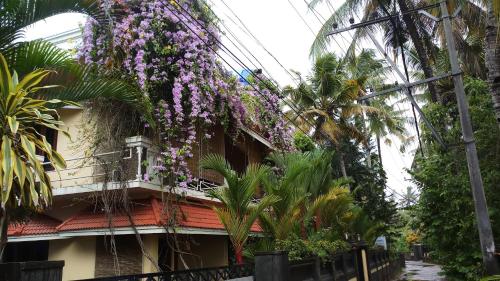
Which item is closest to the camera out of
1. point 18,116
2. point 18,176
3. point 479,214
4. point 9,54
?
point 18,176

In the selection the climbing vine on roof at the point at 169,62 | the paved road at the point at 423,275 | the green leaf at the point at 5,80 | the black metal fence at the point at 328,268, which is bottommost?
the paved road at the point at 423,275

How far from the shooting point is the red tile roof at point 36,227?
36.7 ft

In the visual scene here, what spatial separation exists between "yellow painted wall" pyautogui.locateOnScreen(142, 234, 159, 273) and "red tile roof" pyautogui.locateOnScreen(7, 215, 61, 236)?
2.24m

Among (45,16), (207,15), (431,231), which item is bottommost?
(431,231)

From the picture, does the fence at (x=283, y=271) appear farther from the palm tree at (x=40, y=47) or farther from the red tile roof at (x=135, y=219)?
the palm tree at (x=40, y=47)

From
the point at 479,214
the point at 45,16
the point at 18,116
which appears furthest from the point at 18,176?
the point at 479,214

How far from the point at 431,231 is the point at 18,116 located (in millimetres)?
10913

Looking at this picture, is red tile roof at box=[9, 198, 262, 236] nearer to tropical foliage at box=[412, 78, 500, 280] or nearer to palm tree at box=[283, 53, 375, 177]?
tropical foliage at box=[412, 78, 500, 280]

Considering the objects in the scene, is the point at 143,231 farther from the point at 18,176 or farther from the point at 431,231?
the point at 431,231

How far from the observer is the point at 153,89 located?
10766 millimetres

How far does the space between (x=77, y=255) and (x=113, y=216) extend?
1803 millimetres

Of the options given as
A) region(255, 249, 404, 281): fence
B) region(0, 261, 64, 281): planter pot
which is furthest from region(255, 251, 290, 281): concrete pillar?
region(0, 261, 64, 281): planter pot

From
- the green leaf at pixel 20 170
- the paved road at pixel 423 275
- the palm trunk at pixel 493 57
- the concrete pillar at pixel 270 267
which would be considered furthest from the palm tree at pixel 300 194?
the paved road at pixel 423 275

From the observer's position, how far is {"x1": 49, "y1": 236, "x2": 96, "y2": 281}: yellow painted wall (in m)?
11.1
